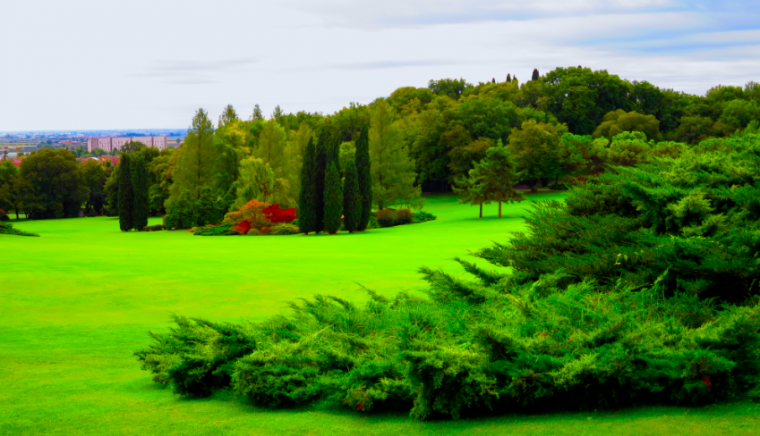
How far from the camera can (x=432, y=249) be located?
26.3m

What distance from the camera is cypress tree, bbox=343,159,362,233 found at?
38.0 m

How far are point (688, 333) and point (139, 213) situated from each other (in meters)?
42.4

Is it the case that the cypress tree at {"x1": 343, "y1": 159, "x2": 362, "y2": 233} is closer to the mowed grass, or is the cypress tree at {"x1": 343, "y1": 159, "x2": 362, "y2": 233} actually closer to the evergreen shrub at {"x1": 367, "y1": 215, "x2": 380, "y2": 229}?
the evergreen shrub at {"x1": 367, "y1": 215, "x2": 380, "y2": 229}

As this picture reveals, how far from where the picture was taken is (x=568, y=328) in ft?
20.0

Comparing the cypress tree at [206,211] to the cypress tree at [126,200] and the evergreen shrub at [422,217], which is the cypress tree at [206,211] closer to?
the cypress tree at [126,200]

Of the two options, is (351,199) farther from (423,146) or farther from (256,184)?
(423,146)

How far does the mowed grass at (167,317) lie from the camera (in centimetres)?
537

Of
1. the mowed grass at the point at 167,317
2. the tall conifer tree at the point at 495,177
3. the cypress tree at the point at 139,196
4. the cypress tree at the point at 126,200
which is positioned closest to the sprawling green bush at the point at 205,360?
the mowed grass at the point at 167,317

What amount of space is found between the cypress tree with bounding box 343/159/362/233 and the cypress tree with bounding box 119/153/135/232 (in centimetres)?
1581

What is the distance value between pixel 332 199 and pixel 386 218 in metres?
8.38

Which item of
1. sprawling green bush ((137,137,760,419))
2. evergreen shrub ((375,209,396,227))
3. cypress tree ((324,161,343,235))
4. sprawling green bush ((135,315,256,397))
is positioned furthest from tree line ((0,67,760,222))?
sprawling green bush ((135,315,256,397))

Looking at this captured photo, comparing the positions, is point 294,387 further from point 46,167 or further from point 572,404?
point 46,167

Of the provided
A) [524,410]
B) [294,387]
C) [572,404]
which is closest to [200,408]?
[294,387]

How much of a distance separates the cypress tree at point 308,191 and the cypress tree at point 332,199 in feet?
3.33
